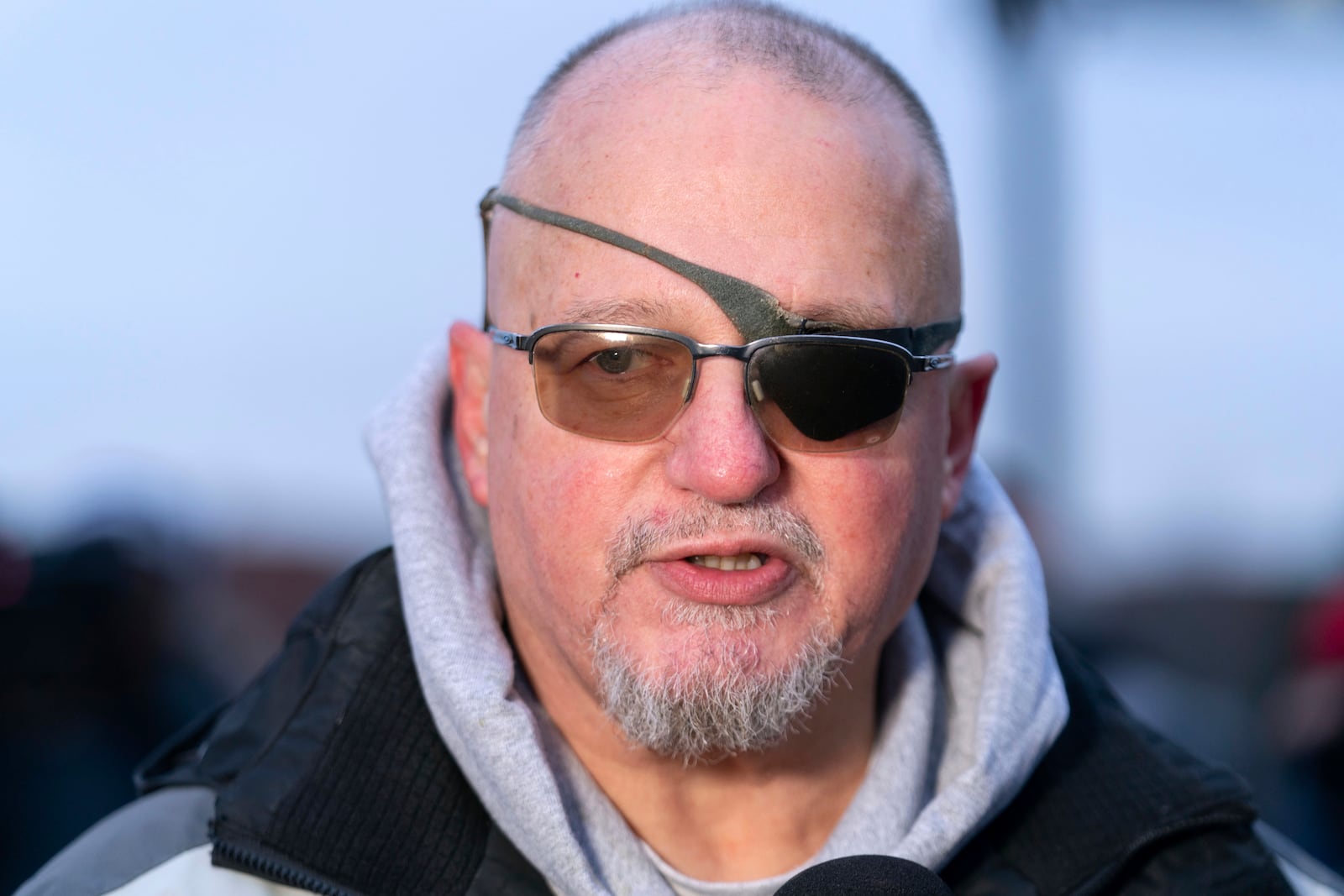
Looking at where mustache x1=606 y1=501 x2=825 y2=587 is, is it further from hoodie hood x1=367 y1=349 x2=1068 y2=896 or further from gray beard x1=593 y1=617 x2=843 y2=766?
hoodie hood x1=367 y1=349 x2=1068 y2=896

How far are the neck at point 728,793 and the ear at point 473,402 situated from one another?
0.43 meters

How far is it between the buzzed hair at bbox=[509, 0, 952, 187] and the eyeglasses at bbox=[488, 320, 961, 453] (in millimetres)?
436

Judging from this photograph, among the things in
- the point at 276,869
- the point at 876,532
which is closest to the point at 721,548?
the point at 876,532

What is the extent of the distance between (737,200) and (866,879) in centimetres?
98

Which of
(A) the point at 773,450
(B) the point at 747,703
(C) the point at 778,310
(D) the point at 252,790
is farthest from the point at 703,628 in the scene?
(D) the point at 252,790

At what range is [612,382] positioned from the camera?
6.18ft

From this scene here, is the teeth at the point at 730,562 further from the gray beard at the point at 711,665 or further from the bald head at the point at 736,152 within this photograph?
the bald head at the point at 736,152

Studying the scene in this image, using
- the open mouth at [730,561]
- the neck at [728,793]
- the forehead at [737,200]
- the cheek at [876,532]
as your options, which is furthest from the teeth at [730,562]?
the forehead at [737,200]

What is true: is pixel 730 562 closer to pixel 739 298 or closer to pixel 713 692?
pixel 713 692

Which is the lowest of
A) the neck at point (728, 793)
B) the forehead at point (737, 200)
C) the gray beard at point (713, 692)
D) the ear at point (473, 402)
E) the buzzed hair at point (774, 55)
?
the neck at point (728, 793)

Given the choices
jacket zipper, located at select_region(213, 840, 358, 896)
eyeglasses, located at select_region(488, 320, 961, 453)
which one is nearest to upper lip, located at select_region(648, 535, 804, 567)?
eyeglasses, located at select_region(488, 320, 961, 453)

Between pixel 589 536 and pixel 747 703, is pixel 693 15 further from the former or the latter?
pixel 747 703

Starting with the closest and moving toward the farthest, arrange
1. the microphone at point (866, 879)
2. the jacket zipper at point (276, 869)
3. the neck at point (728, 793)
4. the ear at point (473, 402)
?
the microphone at point (866, 879) < the jacket zipper at point (276, 869) < the neck at point (728, 793) < the ear at point (473, 402)

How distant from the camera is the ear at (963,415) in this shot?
2.27m
